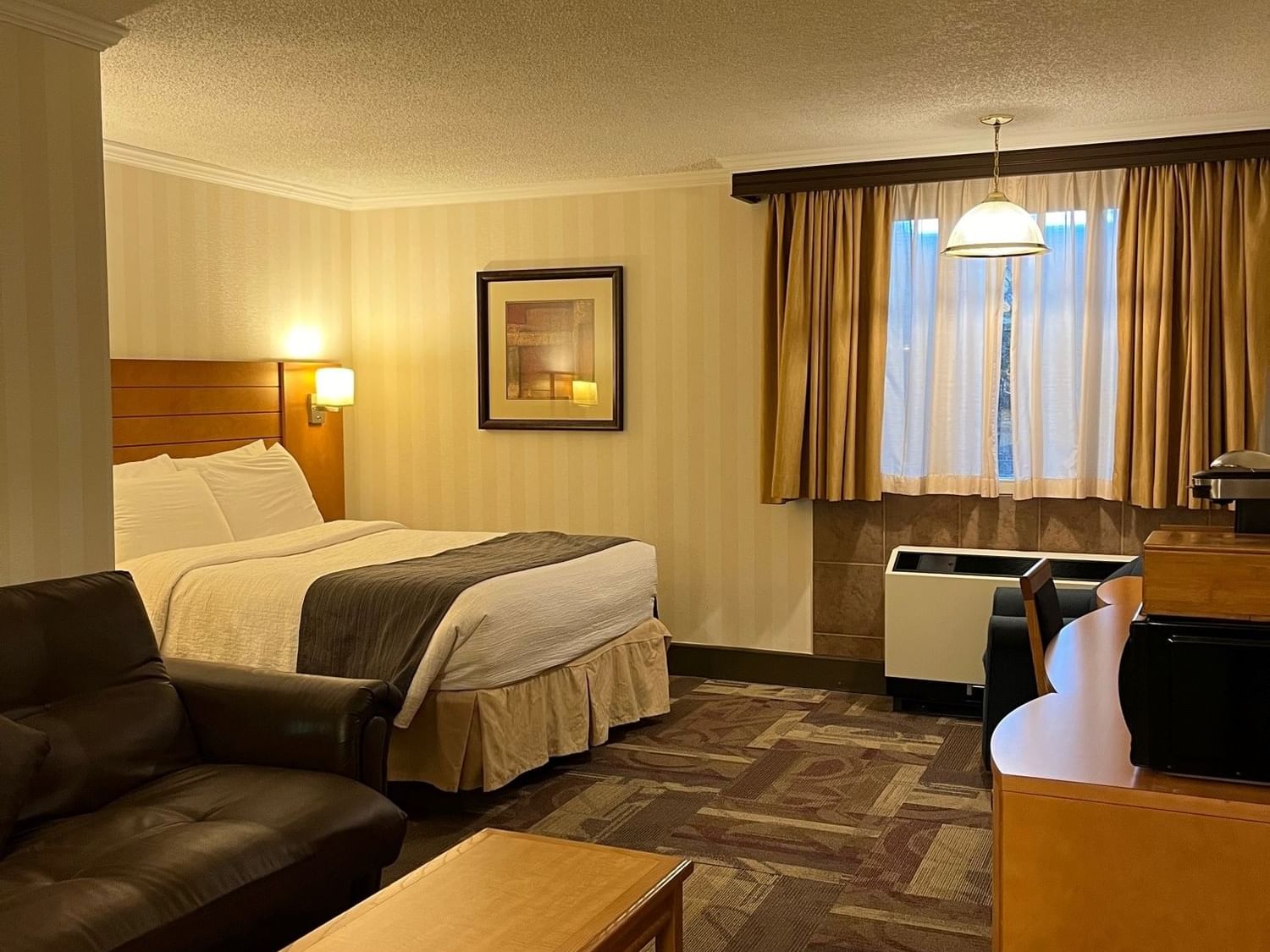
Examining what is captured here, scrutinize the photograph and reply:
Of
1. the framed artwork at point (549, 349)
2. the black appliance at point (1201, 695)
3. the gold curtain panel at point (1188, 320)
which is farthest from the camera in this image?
the framed artwork at point (549, 349)

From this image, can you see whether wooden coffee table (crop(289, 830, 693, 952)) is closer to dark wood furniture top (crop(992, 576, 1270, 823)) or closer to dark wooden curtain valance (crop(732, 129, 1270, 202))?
dark wood furniture top (crop(992, 576, 1270, 823))

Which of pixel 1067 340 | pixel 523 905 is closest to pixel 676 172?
pixel 1067 340

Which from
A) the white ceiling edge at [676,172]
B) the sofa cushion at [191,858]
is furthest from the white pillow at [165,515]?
the sofa cushion at [191,858]

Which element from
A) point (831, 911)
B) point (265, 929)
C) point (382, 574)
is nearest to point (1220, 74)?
point (831, 911)

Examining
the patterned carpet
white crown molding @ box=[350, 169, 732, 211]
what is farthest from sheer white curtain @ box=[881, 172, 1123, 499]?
the patterned carpet

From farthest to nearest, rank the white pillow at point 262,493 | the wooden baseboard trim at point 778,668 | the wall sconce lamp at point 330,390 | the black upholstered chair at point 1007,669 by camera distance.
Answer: the wall sconce lamp at point 330,390, the wooden baseboard trim at point 778,668, the white pillow at point 262,493, the black upholstered chair at point 1007,669

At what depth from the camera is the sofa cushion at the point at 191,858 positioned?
2264 mm

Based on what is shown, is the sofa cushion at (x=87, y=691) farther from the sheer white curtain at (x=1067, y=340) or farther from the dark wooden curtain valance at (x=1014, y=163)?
the sheer white curtain at (x=1067, y=340)

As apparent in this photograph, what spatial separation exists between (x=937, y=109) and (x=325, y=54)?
238cm

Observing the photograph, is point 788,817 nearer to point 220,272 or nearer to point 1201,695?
point 1201,695

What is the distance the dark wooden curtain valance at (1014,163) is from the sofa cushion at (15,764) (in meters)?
4.18

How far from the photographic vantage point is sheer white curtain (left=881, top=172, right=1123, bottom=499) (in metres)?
5.38

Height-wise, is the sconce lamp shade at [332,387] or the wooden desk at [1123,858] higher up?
the sconce lamp shade at [332,387]

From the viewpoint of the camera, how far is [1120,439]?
17.2 feet
